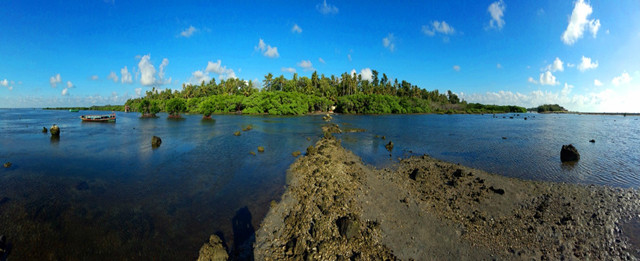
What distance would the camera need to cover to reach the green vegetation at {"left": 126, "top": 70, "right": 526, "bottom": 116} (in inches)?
5167

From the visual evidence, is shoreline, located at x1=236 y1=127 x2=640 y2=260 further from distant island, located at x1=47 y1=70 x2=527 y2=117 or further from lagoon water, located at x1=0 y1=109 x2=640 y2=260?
distant island, located at x1=47 y1=70 x2=527 y2=117

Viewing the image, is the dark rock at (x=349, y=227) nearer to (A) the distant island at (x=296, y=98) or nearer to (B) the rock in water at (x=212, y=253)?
(B) the rock in water at (x=212, y=253)

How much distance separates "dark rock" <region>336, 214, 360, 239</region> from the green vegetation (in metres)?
120

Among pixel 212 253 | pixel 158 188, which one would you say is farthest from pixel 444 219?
pixel 158 188

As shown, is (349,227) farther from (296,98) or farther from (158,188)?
(296,98)

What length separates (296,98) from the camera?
133625mm

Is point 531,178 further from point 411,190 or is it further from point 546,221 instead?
point 411,190

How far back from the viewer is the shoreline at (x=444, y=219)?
29.9 feet

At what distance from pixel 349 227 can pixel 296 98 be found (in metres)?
127

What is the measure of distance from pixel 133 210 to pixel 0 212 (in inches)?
279

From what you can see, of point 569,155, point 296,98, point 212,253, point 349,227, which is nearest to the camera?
point 212,253

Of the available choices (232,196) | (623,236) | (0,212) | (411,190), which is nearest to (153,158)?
(0,212)

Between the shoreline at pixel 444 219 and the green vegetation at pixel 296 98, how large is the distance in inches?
4555

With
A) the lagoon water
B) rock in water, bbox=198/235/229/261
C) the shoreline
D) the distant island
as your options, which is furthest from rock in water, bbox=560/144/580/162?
the distant island
